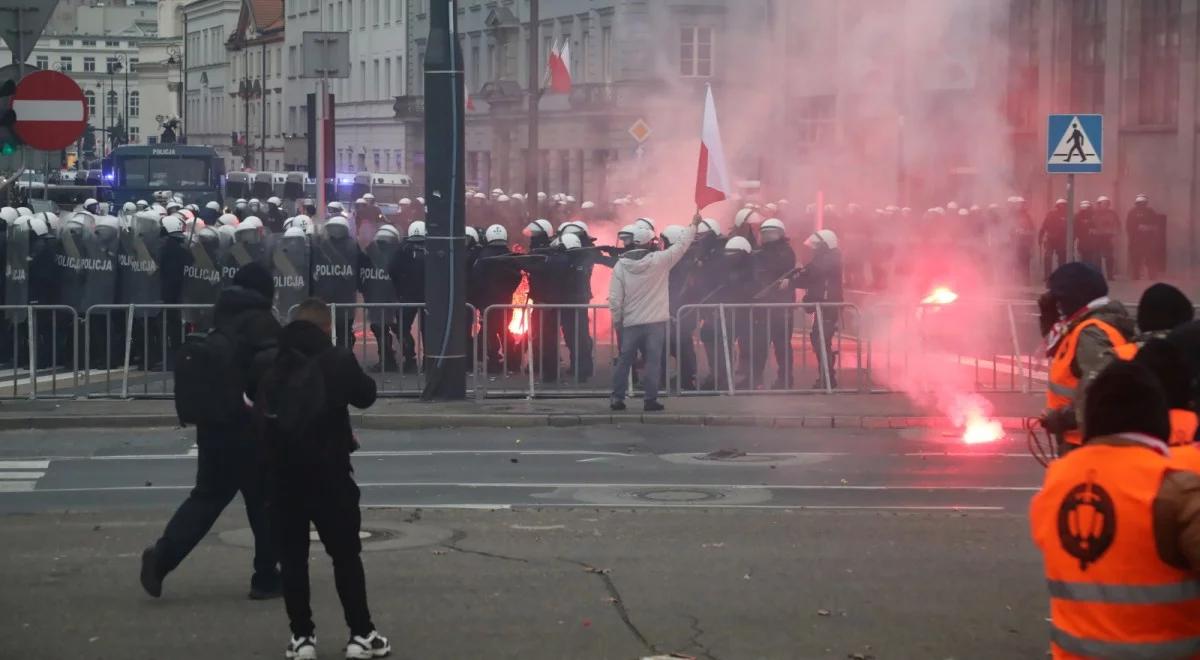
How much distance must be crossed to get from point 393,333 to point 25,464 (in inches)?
215

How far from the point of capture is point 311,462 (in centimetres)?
707

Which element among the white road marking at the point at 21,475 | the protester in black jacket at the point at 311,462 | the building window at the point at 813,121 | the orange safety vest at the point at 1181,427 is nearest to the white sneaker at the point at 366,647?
the protester in black jacket at the point at 311,462

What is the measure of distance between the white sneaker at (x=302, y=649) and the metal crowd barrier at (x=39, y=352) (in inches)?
415

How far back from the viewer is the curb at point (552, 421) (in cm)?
1573

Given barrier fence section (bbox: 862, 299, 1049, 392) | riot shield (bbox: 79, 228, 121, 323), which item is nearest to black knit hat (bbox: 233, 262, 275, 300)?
barrier fence section (bbox: 862, 299, 1049, 392)

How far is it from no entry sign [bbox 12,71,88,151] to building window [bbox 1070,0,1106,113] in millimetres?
27036

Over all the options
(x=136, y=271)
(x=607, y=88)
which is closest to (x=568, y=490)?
(x=136, y=271)

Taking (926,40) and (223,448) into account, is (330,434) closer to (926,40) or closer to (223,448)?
(223,448)

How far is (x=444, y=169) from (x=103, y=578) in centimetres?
813

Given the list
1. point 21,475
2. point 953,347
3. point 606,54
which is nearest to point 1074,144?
point 953,347

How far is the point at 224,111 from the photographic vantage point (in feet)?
367

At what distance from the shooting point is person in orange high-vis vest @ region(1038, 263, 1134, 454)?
7.35m

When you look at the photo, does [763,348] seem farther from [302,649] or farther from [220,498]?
[302,649]

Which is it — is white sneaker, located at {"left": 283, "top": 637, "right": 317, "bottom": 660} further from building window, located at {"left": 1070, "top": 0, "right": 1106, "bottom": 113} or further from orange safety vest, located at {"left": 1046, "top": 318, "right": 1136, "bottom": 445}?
building window, located at {"left": 1070, "top": 0, "right": 1106, "bottom": 113}
